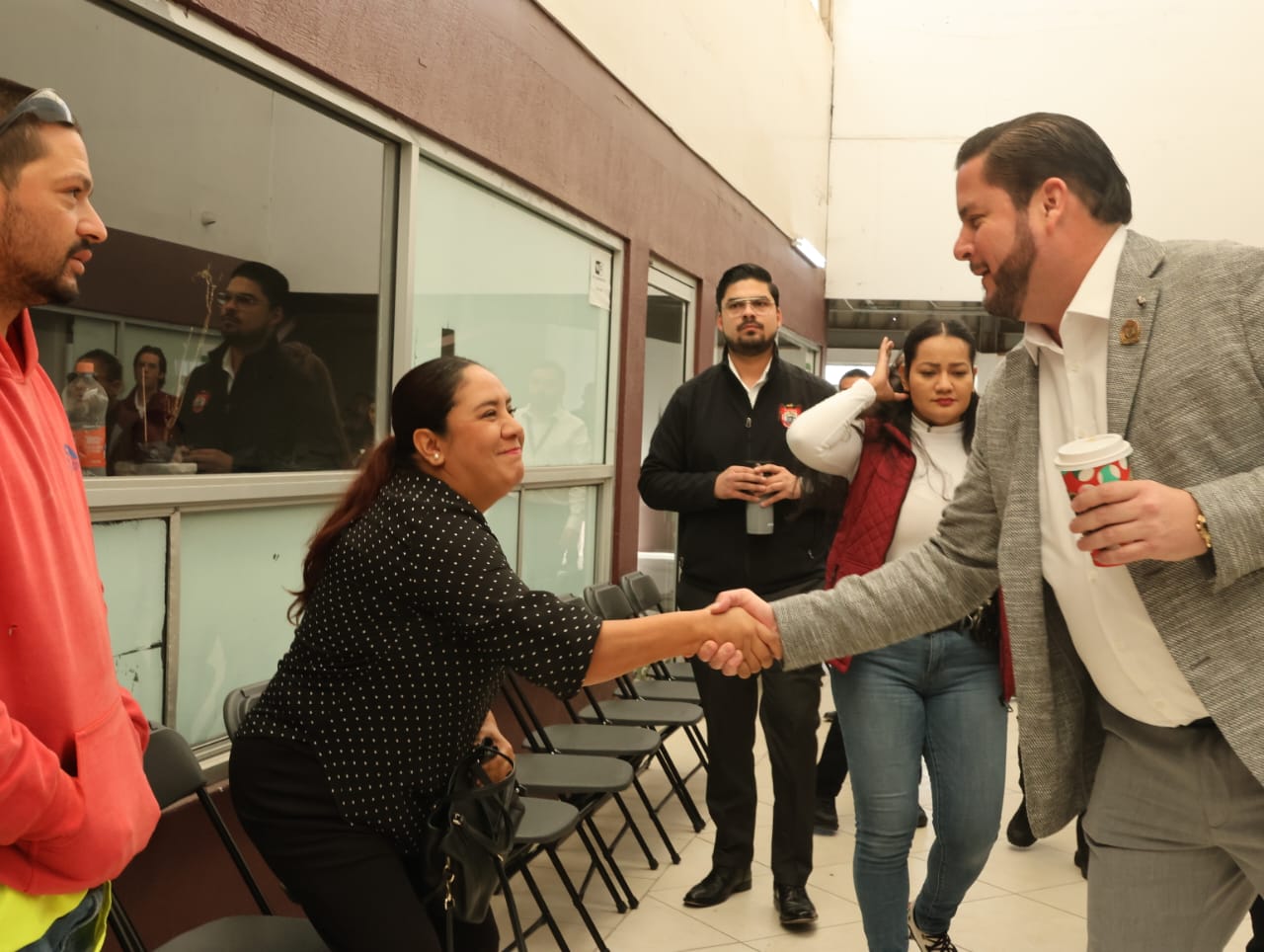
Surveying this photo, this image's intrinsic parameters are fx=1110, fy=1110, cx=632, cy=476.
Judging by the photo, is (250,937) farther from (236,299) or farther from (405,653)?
(236,299)

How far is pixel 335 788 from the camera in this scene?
1909mm

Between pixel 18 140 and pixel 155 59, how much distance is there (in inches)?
47.3

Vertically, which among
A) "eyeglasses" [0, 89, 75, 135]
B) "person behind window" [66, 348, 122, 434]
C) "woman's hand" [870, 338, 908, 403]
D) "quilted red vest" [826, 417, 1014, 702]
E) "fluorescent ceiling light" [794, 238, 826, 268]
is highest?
"fluorescent ceiling light" [794, 238, 826, 268]

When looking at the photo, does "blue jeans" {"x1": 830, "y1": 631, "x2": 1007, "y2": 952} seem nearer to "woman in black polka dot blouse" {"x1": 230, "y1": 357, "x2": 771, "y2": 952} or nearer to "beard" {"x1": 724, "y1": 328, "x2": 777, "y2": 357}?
"woman in black polka dot blouse" {"x1": 230, "y1": 357, "x2": 771, "y2": 952}

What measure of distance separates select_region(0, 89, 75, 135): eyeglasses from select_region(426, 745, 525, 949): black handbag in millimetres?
1227

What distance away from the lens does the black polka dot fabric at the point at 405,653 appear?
1.92m

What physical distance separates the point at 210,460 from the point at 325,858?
1.14 metres

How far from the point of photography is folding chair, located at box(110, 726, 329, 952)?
193 cm

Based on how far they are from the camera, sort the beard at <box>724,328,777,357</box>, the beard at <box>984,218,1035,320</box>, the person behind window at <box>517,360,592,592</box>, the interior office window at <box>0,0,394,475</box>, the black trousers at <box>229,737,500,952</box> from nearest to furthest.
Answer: the beard at <box>984,218,1035,320</box> → the black trousers at <box>229,737,500,952</box> → the interior office window at <box>0,0,394,475</box> → the beard at <box>724,328,777,357</box> → the person behind window at <box>517,360,592,592</box>

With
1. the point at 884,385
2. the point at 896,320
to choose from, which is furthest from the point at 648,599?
the point at 896,320

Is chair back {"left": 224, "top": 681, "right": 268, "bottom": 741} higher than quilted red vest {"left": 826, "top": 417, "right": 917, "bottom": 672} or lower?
lower

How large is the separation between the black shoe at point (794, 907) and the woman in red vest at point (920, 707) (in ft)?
1.91

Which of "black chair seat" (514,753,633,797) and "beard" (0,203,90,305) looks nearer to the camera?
"beard" (0,203,90,305)

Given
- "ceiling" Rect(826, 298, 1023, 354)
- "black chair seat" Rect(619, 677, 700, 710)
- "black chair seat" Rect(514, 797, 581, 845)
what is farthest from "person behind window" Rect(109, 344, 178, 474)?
"ceiling" Rect(826, 298, 1023, 354)
